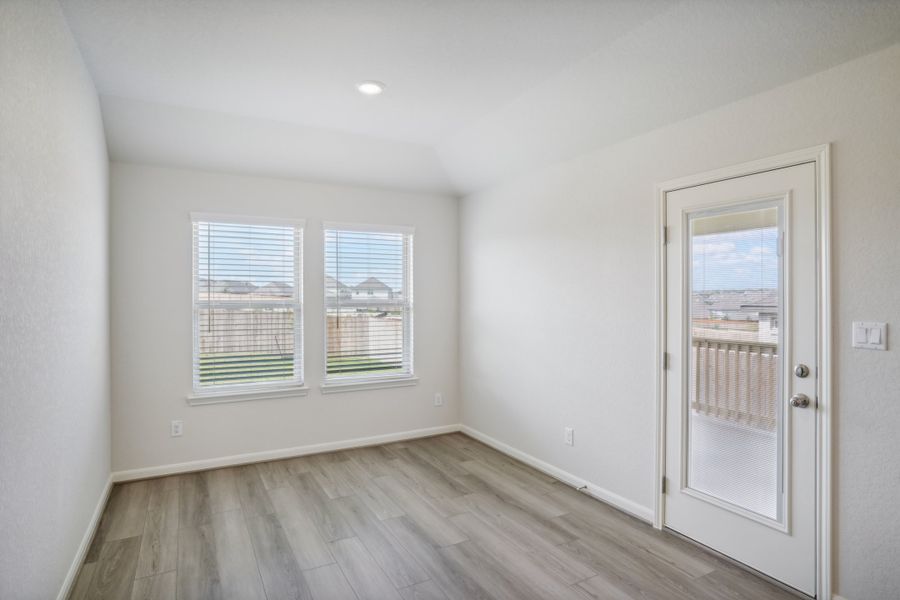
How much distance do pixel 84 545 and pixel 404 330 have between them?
2.91 metres

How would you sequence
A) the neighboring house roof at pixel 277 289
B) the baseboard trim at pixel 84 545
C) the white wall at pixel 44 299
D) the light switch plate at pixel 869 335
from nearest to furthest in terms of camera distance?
the white wall at pixel 44 299 → the light switch plate at pixel 869 335 → the baseboard trim at pixel 84 545 → the neighboring house roof at pixel 277 289

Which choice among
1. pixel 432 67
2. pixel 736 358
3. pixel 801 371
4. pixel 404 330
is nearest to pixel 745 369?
pixel 736 358

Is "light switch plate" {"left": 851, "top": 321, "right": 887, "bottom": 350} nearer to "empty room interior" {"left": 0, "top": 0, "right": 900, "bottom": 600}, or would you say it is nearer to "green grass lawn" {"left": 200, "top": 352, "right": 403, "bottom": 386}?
"empty room interior" {"left": 0, "top": 0, "right": 900, "bottom": 600}

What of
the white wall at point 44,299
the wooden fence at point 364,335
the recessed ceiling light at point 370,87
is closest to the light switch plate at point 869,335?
the recessed ceiling light at point 370,87

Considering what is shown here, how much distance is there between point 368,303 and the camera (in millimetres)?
4719

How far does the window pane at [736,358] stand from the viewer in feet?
8.14

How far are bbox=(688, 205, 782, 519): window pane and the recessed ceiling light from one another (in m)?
2.03

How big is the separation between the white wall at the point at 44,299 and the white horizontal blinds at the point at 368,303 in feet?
6.22

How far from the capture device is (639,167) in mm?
3137

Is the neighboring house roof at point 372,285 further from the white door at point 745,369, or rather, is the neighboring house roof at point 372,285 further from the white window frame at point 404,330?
the white door at point 745,369

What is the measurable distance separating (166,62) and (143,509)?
2.78m

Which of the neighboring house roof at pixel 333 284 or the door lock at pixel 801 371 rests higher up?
the neighboring house roof at pixel 333 284

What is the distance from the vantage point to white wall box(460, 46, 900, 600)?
6.82 ft

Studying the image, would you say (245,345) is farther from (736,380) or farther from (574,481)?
(736,380)
